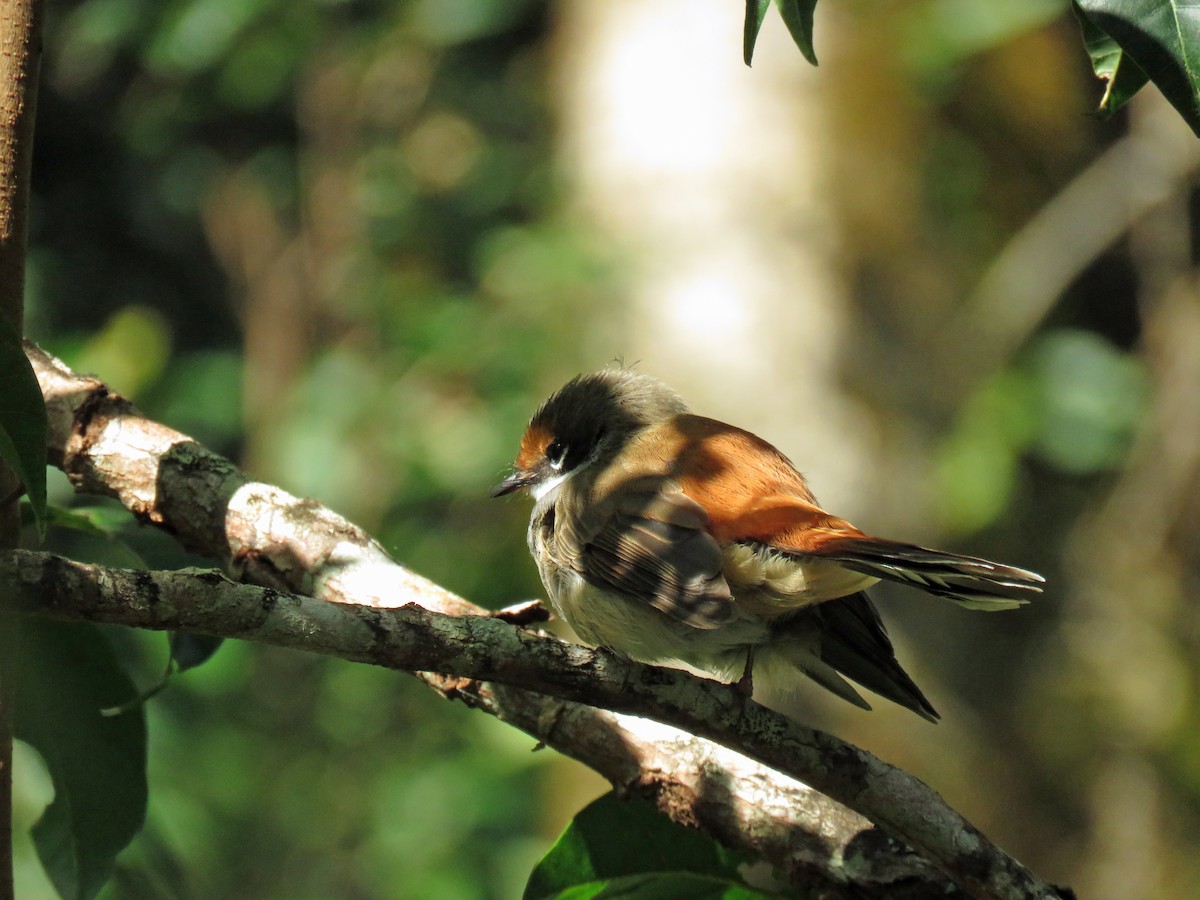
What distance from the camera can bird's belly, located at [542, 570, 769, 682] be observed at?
295cm

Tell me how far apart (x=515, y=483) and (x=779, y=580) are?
1.34m

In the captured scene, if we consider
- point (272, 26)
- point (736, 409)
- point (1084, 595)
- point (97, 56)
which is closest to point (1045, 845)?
point (1084, 595)

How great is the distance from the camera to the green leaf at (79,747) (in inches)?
94.6

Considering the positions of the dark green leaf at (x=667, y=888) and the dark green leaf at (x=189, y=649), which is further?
the dark green leaf at (x=189, y=649)

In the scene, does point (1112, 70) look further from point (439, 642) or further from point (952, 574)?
point (439, 642)

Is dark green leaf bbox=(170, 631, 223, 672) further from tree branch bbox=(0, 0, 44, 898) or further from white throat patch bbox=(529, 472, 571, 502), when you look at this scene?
white throat patch bbox=(529, 472, 571, 502)

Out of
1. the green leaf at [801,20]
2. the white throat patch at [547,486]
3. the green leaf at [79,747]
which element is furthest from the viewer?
the white throat patch at [547,486]

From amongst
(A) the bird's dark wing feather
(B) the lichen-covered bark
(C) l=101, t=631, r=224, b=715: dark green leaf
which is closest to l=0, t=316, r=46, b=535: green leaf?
(B) the lichen-covered bark

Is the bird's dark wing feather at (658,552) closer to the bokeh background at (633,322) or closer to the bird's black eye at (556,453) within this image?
the bird's black eye at (556,453)

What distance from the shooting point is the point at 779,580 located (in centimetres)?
278

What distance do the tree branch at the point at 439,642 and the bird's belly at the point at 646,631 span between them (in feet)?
1.62

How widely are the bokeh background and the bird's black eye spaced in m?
1.95

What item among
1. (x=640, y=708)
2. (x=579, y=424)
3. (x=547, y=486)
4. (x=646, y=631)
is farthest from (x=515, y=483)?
(x=640, y=708)

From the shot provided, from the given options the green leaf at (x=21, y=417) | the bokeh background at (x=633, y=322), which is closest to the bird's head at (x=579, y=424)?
the bokeh background at (x=633, y=322)
